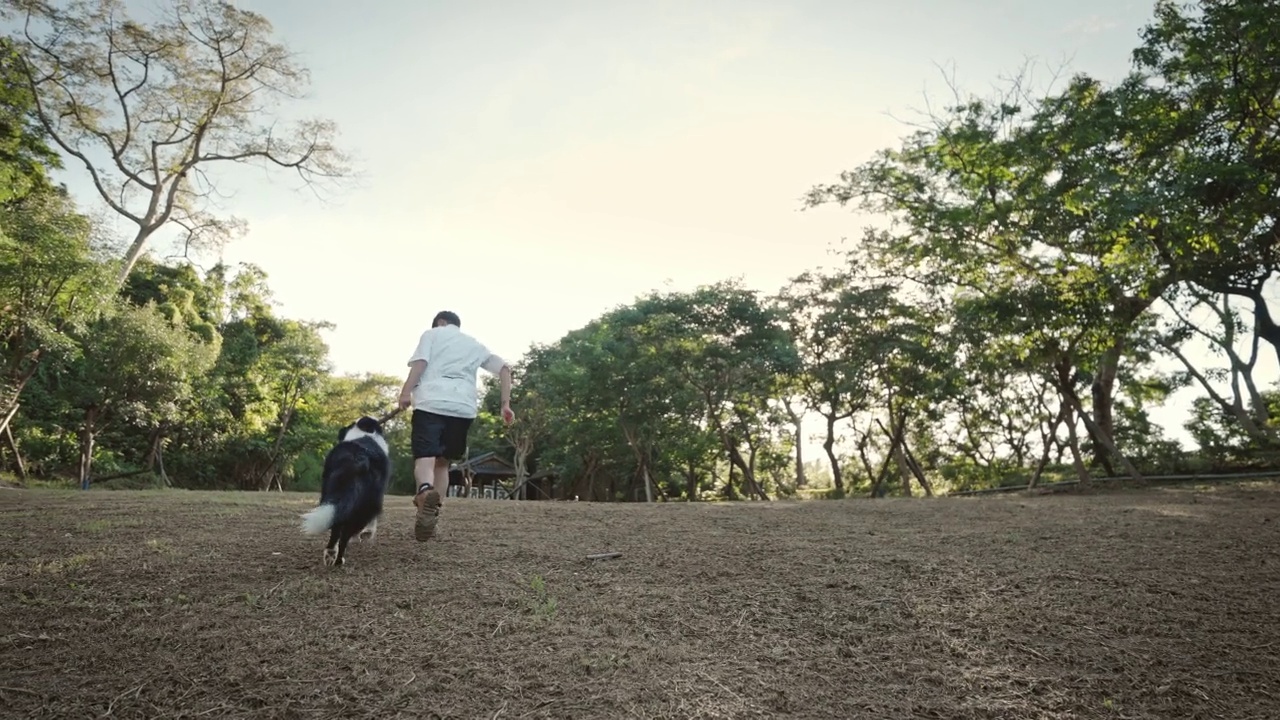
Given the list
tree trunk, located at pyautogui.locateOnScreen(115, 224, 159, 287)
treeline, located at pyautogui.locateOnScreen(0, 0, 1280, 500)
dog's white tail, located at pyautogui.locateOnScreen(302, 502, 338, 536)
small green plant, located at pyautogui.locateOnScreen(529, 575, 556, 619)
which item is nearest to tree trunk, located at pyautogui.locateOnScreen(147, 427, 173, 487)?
treeline, located at pyautogui.locateOnScreen(0, 0, 1280, 500)

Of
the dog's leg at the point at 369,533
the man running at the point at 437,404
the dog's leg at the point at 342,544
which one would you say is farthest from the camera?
the man running at the point at 437,404

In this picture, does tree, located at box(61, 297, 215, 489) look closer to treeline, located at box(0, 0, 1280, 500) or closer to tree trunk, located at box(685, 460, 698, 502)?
treeline, located at box(0, 0, 1280, 500)

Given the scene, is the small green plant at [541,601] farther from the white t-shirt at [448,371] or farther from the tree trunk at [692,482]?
the tree trunk at [692,482]

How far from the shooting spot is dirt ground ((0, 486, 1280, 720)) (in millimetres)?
2496

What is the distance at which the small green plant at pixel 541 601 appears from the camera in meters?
3.33

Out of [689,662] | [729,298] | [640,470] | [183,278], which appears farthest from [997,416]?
[183,278]

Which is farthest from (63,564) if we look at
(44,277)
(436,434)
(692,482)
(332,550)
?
(692,482)

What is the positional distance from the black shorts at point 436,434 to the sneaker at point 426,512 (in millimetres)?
272

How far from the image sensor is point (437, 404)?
474 centimetres

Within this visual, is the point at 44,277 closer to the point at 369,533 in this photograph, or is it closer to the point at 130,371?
the point at 130,371

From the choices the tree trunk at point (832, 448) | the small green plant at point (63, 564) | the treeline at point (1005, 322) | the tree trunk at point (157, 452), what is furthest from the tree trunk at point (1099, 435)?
the tree trunk at point (157, 452)

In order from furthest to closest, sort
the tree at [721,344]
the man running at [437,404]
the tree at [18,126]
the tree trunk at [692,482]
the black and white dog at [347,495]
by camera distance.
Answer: the tree trunk at [692,482]
the tree at [721,344]
the tree at [18,126]
the man running at [437,404]
the black and white dog at [347,495]

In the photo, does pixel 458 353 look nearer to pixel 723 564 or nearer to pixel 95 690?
pixel 723 564

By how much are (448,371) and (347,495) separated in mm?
1222
